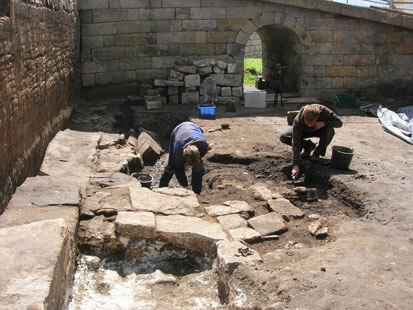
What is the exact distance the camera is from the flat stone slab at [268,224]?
5295 millimetres

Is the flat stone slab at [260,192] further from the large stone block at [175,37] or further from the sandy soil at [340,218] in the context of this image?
the large stone block at [175,37]

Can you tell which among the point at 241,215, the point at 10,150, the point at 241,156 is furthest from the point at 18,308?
the point at 241,156

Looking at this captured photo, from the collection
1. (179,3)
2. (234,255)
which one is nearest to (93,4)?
(179,3)

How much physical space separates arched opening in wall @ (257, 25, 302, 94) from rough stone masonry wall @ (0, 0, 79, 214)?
5.82 meters

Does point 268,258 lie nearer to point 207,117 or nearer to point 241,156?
point 241,156

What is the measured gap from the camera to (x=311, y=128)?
7.24m

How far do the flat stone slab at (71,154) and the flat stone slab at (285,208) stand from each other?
105 inches

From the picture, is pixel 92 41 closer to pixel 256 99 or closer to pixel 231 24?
pixel 231 24

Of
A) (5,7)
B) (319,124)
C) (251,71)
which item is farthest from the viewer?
(251,71)

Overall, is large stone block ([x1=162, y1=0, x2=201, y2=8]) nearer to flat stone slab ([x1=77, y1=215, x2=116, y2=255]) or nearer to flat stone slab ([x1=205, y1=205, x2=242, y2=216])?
flat stone slab ([x1=205, y1=205, x2=242, y2=216])

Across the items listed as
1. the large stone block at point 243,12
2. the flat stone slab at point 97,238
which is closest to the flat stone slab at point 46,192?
the flat stone slab at point 97,238

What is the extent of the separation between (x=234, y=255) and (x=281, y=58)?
11.1 metres

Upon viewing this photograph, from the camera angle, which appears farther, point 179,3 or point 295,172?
point 179,3

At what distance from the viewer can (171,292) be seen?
14.9 feet
